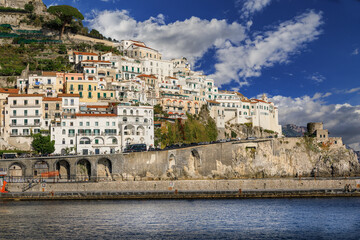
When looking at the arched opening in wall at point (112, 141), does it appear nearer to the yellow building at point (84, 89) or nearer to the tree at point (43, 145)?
the tree at point (43, 145)

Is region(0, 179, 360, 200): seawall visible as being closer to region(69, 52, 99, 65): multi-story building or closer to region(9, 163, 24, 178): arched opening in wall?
region(9, 163, 24, 178): arched opening in wall

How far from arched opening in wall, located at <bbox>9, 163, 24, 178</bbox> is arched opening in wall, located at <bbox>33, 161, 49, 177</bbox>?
6.20 ft

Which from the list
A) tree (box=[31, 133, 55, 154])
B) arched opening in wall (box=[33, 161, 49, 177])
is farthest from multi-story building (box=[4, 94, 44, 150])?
arched opening in wall (box=[33, 161, 49, 177])

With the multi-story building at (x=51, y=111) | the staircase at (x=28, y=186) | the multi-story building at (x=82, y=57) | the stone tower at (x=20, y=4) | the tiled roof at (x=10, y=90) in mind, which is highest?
the stone tower at (x=20, y=4)

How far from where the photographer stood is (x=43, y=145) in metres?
73.3

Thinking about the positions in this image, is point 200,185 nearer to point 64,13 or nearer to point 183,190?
point 183,190

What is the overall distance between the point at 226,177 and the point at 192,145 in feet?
28.8

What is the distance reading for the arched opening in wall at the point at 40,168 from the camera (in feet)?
228

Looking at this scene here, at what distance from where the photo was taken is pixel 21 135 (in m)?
76.1

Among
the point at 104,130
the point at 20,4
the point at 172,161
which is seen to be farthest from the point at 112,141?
the point at 20,4

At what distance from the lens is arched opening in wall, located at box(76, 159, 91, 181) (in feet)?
235

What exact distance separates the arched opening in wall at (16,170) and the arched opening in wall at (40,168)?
1.89m

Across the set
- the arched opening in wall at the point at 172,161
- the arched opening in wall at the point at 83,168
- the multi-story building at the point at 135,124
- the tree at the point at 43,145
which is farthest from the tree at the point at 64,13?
the arched opening in wall at the point at 172,161

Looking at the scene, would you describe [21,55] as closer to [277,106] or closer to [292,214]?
[277,106]
